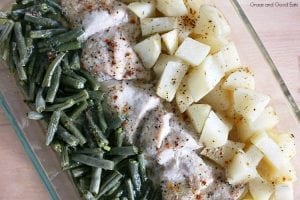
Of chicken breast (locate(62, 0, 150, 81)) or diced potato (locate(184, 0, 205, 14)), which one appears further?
diced potato (locate(184, 0, 205, 14))

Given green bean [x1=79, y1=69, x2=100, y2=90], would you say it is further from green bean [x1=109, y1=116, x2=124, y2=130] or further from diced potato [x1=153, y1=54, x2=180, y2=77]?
diced potato [x1=153, y1=54, x2=180, y2=77]

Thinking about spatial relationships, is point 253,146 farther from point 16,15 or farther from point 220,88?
point 16,15

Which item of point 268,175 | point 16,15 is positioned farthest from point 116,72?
point 268,175

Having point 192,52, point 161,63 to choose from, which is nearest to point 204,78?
point 192,52

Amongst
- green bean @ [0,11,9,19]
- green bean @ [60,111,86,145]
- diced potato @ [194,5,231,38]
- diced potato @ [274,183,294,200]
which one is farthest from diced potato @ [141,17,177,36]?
diced potato @ [274,183,294,200]

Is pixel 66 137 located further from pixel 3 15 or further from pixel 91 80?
pixel 3 15

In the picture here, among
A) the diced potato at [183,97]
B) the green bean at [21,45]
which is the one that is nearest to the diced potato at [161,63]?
the diced potato at [183,97]

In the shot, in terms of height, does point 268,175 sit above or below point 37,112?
below
